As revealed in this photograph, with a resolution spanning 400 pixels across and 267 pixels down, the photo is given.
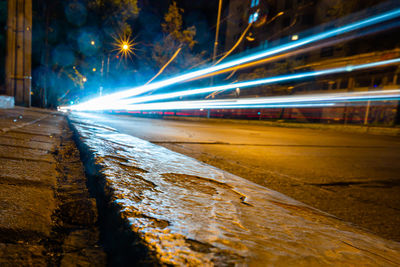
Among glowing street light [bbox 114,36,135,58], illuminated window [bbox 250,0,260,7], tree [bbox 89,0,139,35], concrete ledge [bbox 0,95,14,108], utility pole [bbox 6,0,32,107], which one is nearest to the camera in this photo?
concrete ledge [bbox 0,95,14,108]

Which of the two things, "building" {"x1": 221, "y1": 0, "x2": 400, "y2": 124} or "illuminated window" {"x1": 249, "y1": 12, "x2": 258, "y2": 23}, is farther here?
"illuminated window" {"x1": 249, "y1": 12, "x2": 258, "y2": 23}

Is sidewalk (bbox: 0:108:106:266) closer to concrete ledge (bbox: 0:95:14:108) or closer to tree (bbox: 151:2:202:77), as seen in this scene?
concrete ledge (bbox: 0:95:14:108)

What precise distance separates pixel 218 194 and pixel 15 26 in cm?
855

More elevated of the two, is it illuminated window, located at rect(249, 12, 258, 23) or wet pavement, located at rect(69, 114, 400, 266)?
illuminated window, located at rect(249, 12, 258, 23)

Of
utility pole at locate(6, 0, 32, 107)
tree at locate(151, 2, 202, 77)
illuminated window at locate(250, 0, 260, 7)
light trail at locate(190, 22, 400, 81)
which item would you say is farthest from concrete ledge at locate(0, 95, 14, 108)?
illuminated window at locate(250, 0, 260, 7)

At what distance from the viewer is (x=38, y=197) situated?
0.61 meters

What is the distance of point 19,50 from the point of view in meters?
6.64

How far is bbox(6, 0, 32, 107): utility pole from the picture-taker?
640 centimetres

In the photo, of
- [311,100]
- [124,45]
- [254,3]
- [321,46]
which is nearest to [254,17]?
[254,3]

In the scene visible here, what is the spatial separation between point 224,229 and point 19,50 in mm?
8706

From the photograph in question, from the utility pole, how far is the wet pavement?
8.16 meters

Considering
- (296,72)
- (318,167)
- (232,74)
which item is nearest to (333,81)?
(296,72)

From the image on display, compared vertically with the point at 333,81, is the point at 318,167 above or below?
below

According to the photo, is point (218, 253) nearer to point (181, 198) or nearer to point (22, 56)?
point (181, 198)
